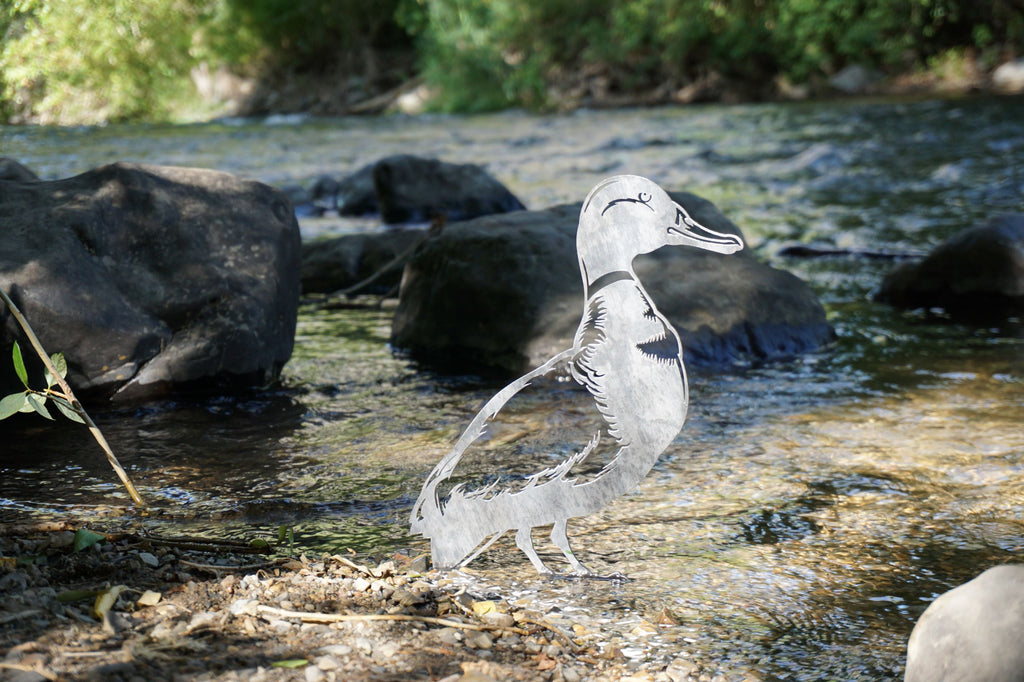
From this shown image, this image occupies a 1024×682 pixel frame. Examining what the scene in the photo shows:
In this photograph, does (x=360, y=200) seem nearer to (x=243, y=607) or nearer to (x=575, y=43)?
(x=243, y=607)

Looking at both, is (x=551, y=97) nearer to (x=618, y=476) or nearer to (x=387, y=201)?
(x=387, y=201)

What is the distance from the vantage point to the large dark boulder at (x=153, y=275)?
151 inches

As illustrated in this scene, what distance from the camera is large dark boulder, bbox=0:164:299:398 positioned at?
3846 millimetres

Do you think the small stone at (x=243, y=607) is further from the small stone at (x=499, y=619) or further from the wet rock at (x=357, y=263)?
the wet rock at (x=357, y=263)

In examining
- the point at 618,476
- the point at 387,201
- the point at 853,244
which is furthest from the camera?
the point at 387,201

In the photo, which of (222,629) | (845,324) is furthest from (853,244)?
(222,629)

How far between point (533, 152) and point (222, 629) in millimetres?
13205

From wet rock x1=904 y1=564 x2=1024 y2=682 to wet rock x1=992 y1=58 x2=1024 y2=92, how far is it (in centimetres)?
2123

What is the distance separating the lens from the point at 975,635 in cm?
189

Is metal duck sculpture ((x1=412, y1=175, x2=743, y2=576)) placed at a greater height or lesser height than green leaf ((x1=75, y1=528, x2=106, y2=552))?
greater

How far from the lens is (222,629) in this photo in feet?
6.75

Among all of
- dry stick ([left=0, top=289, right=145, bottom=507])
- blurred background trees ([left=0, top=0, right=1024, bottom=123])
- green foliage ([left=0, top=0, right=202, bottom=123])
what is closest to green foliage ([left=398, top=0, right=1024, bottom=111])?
blurred background trees ([left=0, top=0, right=1024, bottom=123])

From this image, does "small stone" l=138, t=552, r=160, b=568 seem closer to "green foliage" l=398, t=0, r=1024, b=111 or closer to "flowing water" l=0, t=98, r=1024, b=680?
"flowing water" l=0, t=98, r=1024, b=680

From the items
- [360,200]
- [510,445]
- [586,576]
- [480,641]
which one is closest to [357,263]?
[360,200]
